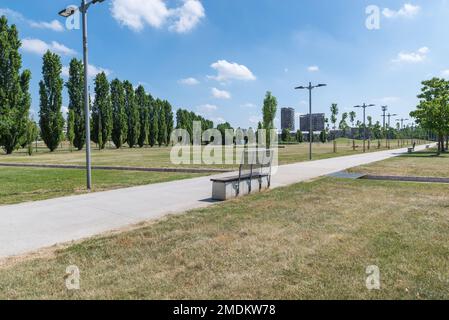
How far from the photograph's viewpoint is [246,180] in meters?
9.34

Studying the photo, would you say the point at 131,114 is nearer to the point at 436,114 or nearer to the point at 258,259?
the point at 436,114

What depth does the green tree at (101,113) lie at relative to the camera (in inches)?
2212

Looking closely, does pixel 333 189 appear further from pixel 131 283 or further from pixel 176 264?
pixel 131 283

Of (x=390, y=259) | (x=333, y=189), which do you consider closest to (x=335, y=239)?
(x=390, y=259)

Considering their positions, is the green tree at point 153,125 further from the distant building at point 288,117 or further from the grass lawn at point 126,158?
the distant building at point 288,117

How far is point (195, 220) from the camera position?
20.4 ft

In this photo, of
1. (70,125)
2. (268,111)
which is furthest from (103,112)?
(268,111)

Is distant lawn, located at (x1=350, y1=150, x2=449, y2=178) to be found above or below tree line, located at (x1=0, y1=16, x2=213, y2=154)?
below

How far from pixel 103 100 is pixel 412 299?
61.1 m

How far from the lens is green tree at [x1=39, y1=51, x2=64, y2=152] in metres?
47.8

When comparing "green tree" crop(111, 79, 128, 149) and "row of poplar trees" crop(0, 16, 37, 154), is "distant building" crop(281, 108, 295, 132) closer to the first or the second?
"green tree" crop(111, 79, 128, 149)

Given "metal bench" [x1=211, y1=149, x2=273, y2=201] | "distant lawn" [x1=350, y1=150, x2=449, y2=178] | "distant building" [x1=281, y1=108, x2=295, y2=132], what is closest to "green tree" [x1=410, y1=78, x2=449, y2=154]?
"distant lawn" [x1=350, y1=150, x2=449, y2=178]

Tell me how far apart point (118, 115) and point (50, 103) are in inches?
536

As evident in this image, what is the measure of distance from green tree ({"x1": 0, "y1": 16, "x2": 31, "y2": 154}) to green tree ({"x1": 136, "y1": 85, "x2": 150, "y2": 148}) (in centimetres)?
2697
